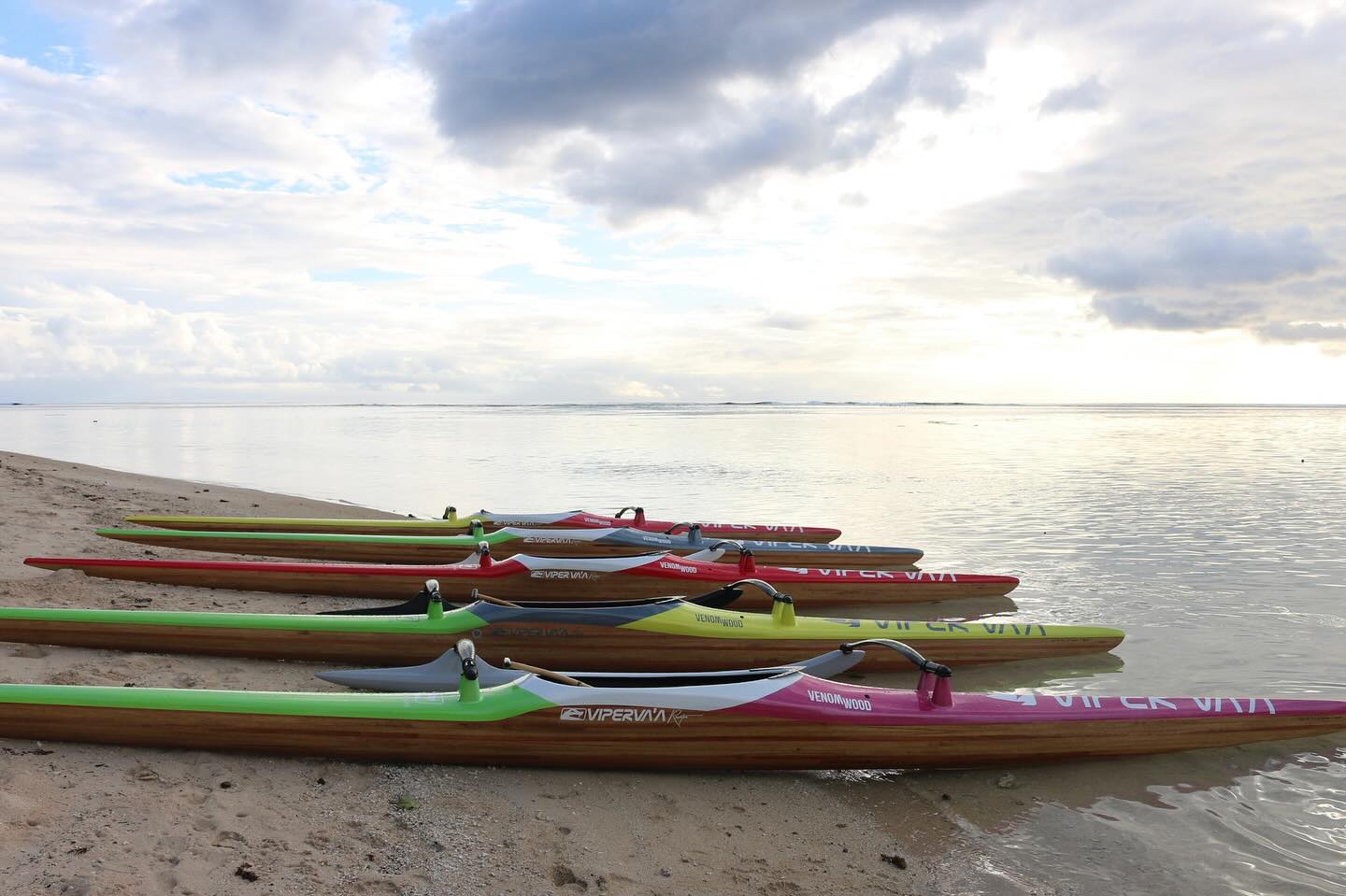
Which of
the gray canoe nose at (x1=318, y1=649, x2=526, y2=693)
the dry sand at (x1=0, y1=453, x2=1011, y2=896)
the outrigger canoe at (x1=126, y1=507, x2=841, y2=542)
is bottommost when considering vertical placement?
the dry sand at (x1=0, y1=453, x2=1011, y2=896)

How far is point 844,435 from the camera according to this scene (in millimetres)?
33062

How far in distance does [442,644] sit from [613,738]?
1705mm

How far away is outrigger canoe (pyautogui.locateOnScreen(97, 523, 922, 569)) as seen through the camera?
7.92 metres

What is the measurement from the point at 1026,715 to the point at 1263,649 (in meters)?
3.32

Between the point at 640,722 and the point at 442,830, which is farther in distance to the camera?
the point at 640,722

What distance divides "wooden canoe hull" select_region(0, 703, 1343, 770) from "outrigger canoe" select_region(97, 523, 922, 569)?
4294mm

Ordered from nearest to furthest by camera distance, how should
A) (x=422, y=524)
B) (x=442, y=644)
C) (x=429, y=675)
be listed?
(x=429, y=675) < (x=442, y=644) < (x=422, y=524)

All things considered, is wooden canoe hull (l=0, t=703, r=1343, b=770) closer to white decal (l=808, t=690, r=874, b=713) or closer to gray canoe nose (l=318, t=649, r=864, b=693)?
white decal (l=808, t=690, r=874, b=713)

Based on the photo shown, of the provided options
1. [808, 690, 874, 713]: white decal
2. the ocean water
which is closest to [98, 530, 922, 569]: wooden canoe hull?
the ocean water

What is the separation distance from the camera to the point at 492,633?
189 inches

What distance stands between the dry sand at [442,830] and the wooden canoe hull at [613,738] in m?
0.07

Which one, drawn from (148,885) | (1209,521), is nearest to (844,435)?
(1209,521)

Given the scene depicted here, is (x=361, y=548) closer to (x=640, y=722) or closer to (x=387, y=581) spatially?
(x=387, y=581)

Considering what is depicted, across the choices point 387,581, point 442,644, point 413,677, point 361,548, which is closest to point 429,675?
point 413,677
